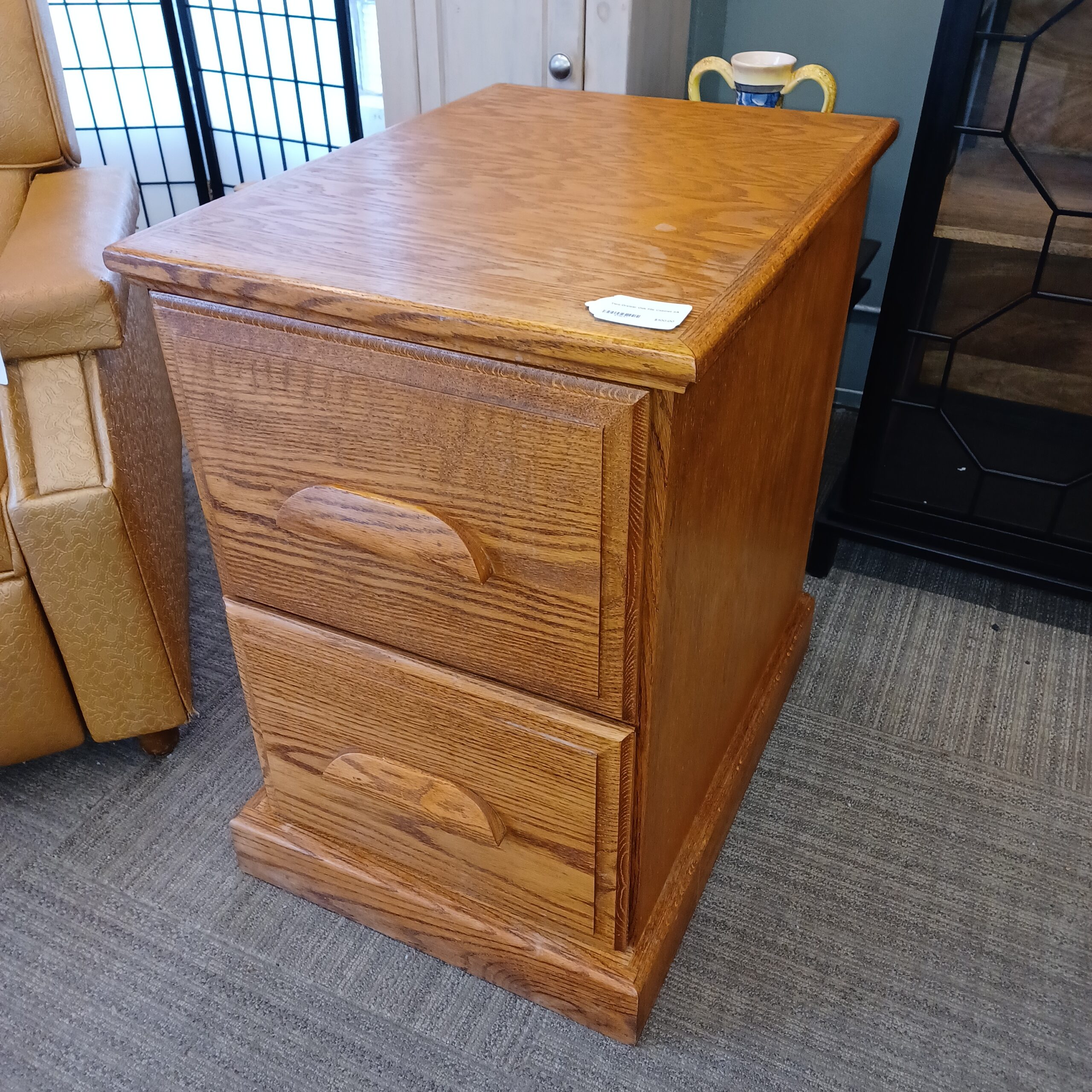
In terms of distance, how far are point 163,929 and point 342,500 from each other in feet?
1.68

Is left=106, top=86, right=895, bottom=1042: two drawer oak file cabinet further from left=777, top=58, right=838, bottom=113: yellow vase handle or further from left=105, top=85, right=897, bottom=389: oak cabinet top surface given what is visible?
left=777, top=58, right=838, bottom=113: yellow vase handle

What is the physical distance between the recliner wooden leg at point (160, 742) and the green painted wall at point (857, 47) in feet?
3.52

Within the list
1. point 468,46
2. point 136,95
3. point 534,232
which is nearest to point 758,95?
point 468,46

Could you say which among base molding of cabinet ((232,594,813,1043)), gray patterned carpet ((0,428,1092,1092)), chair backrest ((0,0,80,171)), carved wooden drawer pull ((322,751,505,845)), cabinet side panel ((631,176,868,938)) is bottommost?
gray patterned carpet ((0,428,1092,1092))

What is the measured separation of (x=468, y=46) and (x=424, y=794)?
2.98ft

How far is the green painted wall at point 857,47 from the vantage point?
129cm

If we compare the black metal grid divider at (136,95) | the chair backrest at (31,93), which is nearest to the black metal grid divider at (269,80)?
the black metal grid divider at (136,95)

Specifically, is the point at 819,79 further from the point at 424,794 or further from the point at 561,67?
the point at 424,794

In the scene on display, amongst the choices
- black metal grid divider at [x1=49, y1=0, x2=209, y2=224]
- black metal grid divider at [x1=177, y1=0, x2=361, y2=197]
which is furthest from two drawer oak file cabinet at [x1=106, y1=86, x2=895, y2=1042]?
black metal grid divider at [x1=49, y1=0, x2=209, y2=224]

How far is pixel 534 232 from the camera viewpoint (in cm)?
60

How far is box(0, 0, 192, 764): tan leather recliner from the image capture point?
0.83 m

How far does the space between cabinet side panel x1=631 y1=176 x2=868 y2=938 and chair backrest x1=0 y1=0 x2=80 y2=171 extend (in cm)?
92

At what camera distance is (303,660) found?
2.39 feet

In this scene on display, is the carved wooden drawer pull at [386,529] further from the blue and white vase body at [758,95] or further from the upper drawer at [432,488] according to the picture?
the blue and white vase body at [758,95]
